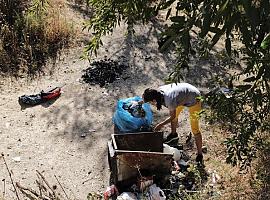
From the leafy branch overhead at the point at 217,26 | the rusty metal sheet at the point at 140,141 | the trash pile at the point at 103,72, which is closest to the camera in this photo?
the leafy branch overhead at the point at 217,26

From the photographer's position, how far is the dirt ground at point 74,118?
5.30m

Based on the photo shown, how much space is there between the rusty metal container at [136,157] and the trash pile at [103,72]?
1838mm

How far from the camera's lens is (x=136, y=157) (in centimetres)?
471

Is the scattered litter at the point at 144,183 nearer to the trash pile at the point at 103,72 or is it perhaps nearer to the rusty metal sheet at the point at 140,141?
the rusty metal sheet at the point at 140,141

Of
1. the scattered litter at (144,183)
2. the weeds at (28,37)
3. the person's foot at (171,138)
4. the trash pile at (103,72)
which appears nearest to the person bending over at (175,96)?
the person's foot at (171,138)

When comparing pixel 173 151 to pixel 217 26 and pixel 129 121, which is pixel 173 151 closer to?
pixel 129 121

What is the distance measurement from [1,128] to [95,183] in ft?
5.54

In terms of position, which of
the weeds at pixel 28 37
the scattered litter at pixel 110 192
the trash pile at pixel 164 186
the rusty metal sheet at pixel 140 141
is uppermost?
the weeds at pixel 28 37

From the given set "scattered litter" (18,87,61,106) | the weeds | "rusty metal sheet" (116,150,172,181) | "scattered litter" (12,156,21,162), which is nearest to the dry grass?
"rusty metal sheet" (116,150,172,181)

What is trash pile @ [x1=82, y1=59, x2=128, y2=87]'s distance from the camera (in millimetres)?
6824

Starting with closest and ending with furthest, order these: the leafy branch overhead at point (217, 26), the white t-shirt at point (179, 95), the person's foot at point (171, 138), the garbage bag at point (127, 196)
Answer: the leafy branch overhead at point (217, 26) → the garbage bag at point (127, 196) → the white t-shirt at point (179, 95) → the person's foot at point (171, 138)

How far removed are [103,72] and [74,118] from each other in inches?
43.6

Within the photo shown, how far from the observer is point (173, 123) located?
5656 mm

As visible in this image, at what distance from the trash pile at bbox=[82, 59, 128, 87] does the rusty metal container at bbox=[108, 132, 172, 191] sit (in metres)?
1.84
